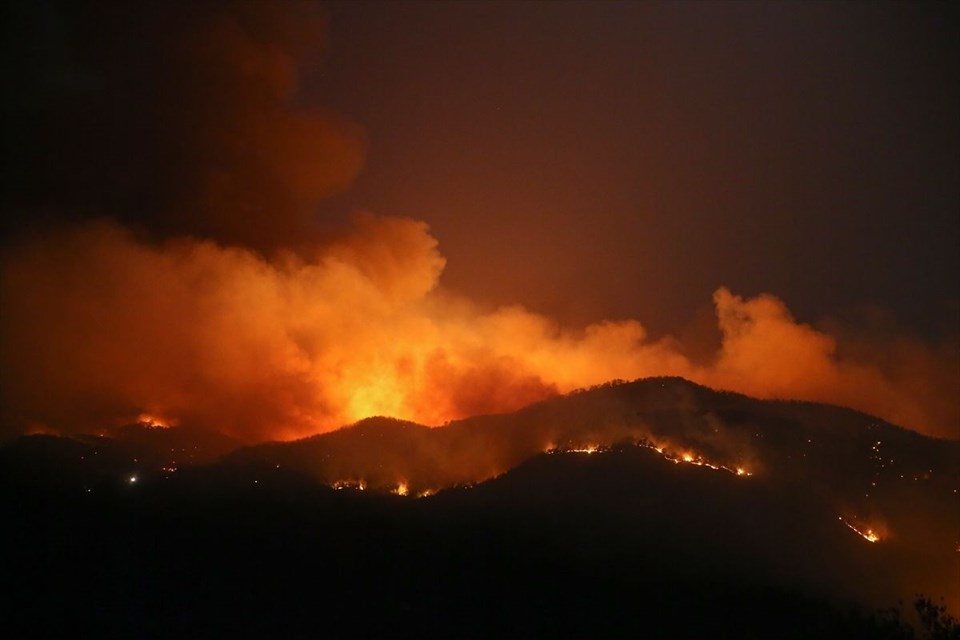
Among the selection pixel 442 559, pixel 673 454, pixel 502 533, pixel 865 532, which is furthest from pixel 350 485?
pixel 865 532

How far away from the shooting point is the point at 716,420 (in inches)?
2470

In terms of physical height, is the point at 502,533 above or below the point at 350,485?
below

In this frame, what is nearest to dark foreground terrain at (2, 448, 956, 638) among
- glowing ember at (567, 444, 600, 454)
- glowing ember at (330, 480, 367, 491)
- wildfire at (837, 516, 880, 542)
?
glowing ember at (330, 480, 367, 491)

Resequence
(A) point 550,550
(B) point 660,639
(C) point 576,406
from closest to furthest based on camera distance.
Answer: (B) point 660,639 < (A) point 550,550 < (C) point 576,406

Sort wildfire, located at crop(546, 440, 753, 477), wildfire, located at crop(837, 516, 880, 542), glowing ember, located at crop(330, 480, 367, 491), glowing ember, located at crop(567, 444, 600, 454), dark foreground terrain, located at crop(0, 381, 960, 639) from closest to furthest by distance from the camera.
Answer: dark foreground terrain, located at crop(0, 381, 960, 639)
wildfire, located at crop(837, 516, 880, 542)
glowing ember, located at crop(330, 480, 367, 491)
wildfire, located at crop(546, 440, 753, 477)
glowing ember, located at crop(567, 444, 600, 454)

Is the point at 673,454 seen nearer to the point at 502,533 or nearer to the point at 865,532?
the point at 865,532

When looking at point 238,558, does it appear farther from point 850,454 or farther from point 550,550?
point 850,454

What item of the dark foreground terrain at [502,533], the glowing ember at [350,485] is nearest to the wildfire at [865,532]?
the dark foreground terrain at [502,533]

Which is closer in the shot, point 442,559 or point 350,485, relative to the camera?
point 442,559

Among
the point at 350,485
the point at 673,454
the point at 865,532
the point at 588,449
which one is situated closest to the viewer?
the point at 865,532

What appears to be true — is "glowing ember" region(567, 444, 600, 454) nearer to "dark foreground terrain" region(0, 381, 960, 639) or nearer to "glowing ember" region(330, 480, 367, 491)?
"dark foreground terrain" region(0, 381, 960, 639)

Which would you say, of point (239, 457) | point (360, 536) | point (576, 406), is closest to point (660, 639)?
point (360, 536)

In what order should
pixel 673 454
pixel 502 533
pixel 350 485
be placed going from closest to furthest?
1. pixel 502 533
2. pixel 350 485
3. pixel 673 454

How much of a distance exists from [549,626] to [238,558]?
825 inches
